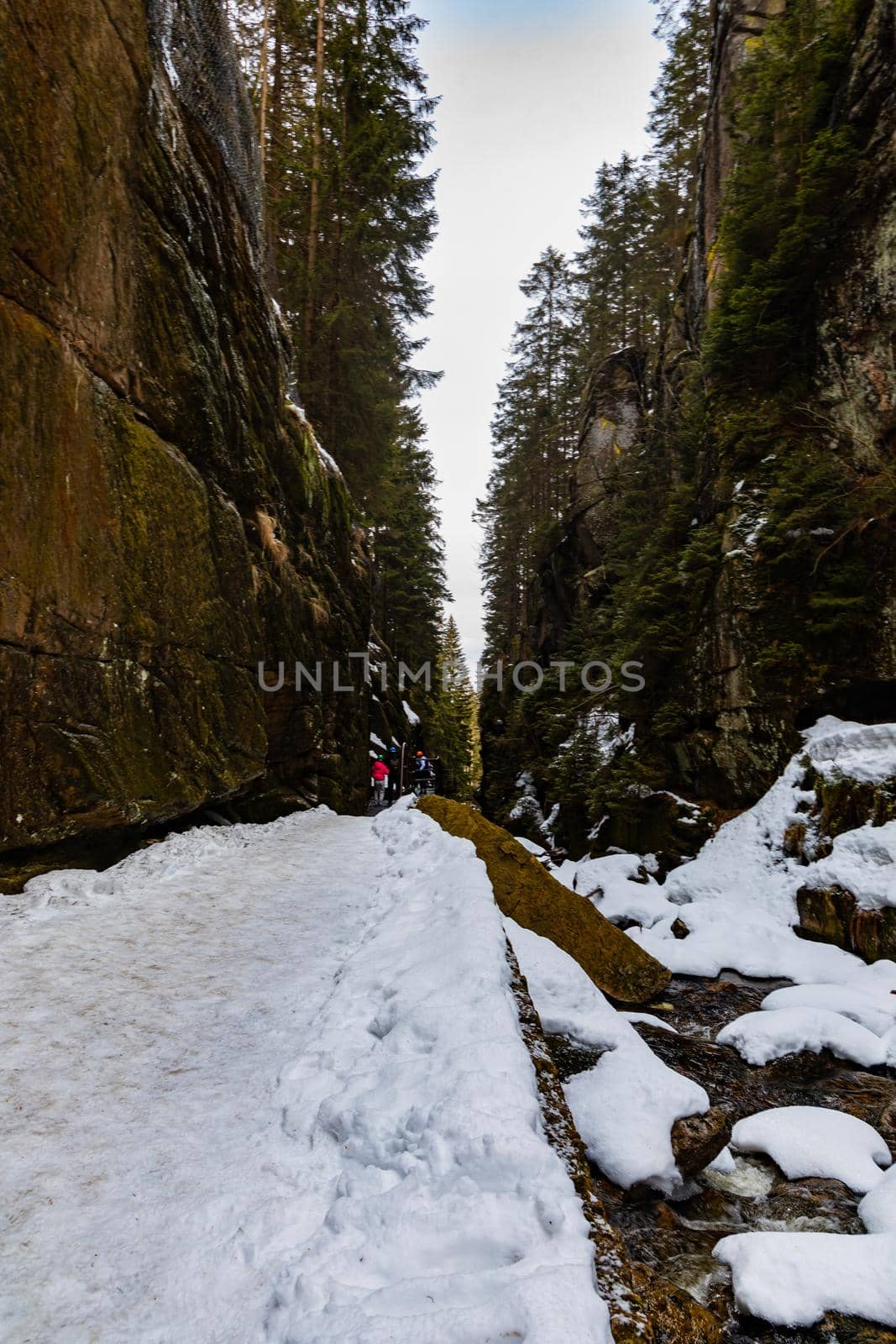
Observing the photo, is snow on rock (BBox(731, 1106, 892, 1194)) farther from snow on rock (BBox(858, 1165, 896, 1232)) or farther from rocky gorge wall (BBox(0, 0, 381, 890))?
rocky gorge wall (BBox(0, 0, 381, 890))

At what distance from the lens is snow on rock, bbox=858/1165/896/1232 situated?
126 inches

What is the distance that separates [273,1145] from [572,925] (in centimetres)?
462

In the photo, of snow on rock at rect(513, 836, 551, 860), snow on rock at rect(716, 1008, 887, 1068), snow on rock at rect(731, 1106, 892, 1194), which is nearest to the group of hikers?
snow on rock at rect(513, 836, 551, 860)

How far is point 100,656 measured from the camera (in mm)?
6090

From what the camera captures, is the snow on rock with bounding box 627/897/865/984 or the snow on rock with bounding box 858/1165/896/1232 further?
the snow on rock with bounding box 627/897/865/984

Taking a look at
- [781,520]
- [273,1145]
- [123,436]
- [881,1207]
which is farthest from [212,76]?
[881,1207]

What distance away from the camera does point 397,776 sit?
20953 millimetres

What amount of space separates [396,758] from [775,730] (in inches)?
561

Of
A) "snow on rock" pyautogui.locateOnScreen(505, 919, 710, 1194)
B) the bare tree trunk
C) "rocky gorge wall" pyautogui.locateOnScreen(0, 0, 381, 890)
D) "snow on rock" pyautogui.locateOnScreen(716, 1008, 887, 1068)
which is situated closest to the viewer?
"snow on rock" pyautogui.locateOnScreen(505, 919, 710, 1194)

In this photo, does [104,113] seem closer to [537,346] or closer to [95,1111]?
→ [95,1111]

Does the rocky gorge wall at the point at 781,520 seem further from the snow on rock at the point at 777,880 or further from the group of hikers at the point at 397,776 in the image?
the group of hikers at the point at 397,776

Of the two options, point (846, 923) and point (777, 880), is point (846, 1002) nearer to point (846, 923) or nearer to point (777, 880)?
point (846, 923)

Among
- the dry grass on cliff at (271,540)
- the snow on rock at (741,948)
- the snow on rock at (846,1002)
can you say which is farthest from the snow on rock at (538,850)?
the snow on rock at (846,1002)

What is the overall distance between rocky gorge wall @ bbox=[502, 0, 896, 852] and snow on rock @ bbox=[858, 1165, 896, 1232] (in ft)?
24.2
